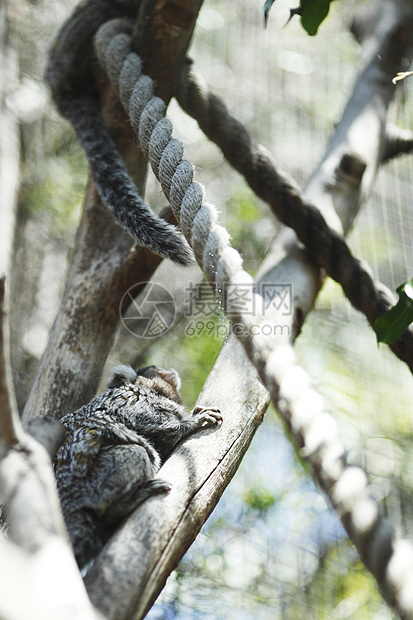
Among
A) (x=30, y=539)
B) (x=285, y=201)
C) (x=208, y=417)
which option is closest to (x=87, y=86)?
(x=285, y=201)

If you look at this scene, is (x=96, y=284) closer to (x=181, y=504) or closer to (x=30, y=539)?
(x=181, y=504)

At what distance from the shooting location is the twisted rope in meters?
1.94

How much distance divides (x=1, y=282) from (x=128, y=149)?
150cm

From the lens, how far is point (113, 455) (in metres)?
1.35

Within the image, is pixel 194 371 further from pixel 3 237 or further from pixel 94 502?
pixel 94 502

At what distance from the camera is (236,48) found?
3.97m

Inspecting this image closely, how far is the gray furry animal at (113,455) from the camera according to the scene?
1.25 m

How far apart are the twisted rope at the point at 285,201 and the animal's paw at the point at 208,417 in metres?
0.71

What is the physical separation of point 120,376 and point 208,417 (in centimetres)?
51

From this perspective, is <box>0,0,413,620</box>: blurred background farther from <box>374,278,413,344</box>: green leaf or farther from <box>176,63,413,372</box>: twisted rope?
<box>374,278,413,344</box>: green leaf

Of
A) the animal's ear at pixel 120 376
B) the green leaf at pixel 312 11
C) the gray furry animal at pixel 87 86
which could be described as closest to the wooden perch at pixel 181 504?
the animal's ear at pixel 120 376

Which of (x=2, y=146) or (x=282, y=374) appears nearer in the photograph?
(x=282, y=374)

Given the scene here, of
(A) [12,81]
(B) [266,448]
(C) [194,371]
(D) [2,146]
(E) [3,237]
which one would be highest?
(A) [12,81]

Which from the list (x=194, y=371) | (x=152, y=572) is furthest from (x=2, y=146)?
(x=152, y=572)
